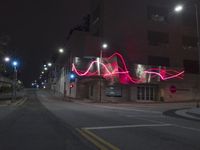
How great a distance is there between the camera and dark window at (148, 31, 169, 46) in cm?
5447

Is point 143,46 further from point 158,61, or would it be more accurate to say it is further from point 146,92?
point 146,92

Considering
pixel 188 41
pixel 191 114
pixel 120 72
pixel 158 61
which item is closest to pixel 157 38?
pixel 158 61

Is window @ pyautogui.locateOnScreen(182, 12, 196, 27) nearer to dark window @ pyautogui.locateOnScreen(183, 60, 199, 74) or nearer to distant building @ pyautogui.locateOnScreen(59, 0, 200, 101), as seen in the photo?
distant building @ pyautogui.locateOnScreen(59, 0, 200, 101)

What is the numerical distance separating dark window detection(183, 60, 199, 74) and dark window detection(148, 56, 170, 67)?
4371mm

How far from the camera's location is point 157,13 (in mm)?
58031

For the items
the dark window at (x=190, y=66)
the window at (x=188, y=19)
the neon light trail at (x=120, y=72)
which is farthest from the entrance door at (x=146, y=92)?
the window at (x=188, y=19)

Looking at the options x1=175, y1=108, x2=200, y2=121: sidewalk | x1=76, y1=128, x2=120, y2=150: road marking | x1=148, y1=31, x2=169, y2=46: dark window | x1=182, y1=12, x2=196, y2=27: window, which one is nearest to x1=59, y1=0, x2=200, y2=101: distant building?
x1=148, y1=31, x2=169, y2=46: dark window

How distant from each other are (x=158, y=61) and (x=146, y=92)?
6873mm

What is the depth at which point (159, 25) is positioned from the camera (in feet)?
183

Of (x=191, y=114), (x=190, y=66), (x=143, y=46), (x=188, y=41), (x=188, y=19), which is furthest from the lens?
(x=188, y=19)

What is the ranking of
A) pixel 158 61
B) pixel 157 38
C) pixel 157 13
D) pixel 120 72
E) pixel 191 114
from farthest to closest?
pixel 157 13, pixel 157 38, pixel 158 61, pixel 120 72, pixel 191 114

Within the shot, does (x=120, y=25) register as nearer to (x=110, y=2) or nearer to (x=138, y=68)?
(x=110, y=2)

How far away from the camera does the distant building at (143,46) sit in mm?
51188

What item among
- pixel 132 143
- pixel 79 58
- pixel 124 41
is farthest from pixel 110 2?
pixel 132 143
